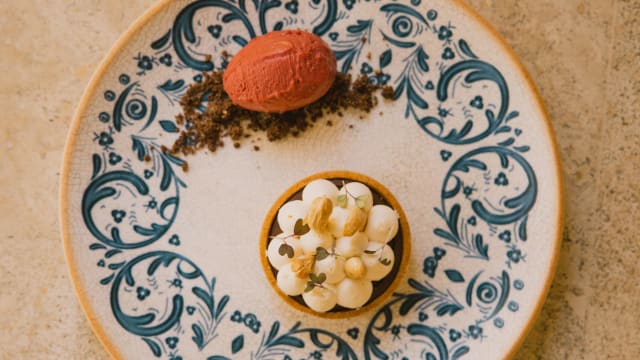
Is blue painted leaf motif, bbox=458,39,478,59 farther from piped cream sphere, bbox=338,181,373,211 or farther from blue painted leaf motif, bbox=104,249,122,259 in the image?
blue painted leaf motif, bbox=104,249,122,259

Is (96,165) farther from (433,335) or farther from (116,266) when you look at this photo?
(433,335)

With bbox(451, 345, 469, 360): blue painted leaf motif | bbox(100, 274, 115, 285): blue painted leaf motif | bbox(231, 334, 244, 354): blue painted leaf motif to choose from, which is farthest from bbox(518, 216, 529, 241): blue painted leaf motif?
bbox(100, 274, 115, 285): blue painted leaf motif

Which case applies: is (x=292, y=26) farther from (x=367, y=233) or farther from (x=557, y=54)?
(x=557, y=54)

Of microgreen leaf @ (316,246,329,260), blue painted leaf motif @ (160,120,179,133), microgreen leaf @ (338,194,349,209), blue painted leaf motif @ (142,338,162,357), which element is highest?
blue painted leaf motif @ (160,120,179,133)

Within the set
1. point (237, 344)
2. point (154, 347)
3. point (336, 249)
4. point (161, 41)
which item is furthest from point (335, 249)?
point (161, 41)

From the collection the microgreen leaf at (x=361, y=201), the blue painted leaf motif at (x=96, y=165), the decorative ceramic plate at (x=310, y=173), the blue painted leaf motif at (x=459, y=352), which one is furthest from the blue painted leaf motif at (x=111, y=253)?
the blue painted leaf motif at (x=459, y=352)

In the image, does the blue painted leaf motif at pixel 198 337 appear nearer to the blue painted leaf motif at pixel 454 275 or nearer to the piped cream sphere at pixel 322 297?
the piped cream sphere at pixel 322 297

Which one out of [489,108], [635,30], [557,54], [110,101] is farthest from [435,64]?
[110,101]
